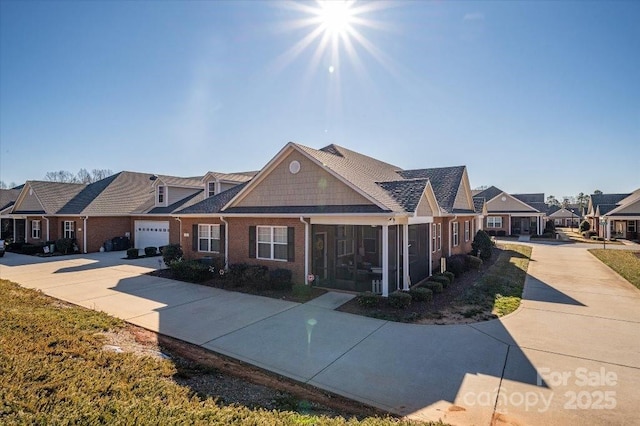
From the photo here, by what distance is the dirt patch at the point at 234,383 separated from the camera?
5672 millimetres

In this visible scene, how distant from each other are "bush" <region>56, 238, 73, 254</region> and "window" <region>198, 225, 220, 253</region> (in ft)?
44.3

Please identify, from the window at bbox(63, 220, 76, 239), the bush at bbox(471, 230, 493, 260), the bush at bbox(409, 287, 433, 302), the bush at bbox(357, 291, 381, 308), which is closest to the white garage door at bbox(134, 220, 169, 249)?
the window at bbox(63, 220, 76, 239)

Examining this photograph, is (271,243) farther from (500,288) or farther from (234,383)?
(500,288)

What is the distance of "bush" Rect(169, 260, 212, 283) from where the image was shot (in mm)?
15484

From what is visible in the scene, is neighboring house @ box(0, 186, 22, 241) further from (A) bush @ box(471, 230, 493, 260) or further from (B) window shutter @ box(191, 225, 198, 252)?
(A) bush @ box(471, 230, 493, 260)

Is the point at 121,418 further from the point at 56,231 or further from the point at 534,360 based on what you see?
the point at 56,231

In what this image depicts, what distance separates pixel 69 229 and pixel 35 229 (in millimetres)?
4507

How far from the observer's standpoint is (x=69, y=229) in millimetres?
26781

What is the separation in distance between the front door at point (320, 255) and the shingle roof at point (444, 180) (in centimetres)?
743

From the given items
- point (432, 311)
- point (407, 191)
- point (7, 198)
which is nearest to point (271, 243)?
point (407, 191)

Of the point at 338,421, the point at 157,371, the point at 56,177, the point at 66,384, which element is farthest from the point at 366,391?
the point at 56,177

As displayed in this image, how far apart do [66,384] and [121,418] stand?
174cm

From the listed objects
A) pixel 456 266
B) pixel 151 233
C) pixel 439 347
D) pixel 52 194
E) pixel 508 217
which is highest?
pixel 52 194

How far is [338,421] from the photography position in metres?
4.58
